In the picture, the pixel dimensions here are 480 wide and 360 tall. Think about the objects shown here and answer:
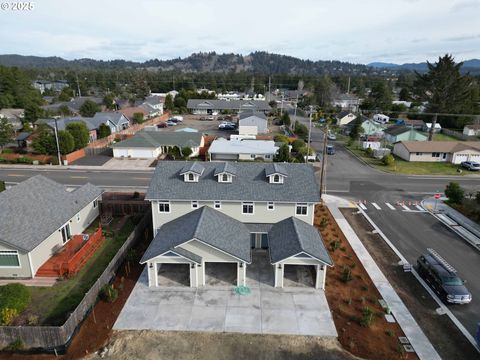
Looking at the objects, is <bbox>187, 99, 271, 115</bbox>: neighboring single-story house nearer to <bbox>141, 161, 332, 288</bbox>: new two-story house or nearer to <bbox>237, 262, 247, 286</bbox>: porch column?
<bbox>141, 161, 332, 288</bbox>: new two-story house

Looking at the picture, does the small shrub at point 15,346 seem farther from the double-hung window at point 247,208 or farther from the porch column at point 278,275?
the double-hung window at point 247,208

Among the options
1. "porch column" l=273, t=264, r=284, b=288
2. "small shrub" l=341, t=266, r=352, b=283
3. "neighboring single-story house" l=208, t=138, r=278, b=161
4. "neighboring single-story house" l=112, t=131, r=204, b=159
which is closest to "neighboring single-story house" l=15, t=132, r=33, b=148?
"neighboring single-story house" l=112, t=131, r=204, b=159

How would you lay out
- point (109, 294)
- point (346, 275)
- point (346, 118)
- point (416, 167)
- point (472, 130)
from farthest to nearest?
point (346, 118) < point (472, 130) < point (416, 167) < point (346, 275) < point (109, 294)

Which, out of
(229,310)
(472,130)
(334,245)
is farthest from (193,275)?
(472,130)

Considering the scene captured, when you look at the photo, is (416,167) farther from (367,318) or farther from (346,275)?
(367,318)

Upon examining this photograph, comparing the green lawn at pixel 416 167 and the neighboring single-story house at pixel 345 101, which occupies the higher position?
the neighboring single-story house at pixel 345 101

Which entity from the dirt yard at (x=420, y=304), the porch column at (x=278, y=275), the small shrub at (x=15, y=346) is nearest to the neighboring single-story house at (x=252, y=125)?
the dirt yard at (x=420, y=304)

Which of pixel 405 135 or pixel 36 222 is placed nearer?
pixel 36 222
